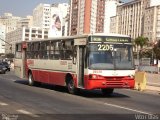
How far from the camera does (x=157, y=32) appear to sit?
16375cm

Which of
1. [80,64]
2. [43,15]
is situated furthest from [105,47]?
[43,15]

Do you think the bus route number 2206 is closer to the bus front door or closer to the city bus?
the city bus

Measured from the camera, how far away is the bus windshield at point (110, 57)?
19.0m

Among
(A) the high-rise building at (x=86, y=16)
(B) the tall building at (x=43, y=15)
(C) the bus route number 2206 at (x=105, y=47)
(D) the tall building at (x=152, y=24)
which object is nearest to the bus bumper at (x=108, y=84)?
(C) the bus route number 2206 at (x=105, y=47)

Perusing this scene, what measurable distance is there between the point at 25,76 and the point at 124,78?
390 inches

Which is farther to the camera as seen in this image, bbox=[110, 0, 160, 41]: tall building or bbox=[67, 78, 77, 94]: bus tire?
bbox=[110, 0, 160, 41]: tall building

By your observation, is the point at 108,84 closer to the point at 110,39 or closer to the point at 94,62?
the point at 94,62

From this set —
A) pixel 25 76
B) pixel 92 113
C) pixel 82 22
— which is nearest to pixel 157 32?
pixel 82 22

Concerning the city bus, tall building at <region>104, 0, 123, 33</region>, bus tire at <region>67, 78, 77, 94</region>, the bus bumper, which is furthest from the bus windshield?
tall building at <region>104, 0, 123, 33</region>

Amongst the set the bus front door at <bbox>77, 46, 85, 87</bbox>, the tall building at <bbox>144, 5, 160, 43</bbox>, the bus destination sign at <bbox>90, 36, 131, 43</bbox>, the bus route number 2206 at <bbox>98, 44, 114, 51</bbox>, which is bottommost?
the bus front door at <bbox>77, 46, 85, 87</bbox>

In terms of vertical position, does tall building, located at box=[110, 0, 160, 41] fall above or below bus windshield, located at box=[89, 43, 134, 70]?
above

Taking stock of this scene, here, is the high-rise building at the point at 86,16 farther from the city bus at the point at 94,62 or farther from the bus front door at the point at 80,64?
the bus front door at the point at 80,64

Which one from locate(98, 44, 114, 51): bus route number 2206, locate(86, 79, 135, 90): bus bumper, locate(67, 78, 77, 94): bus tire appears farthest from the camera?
locate(67, 78, 77, 94): bus tire

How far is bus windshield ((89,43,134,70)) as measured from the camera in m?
19.0
